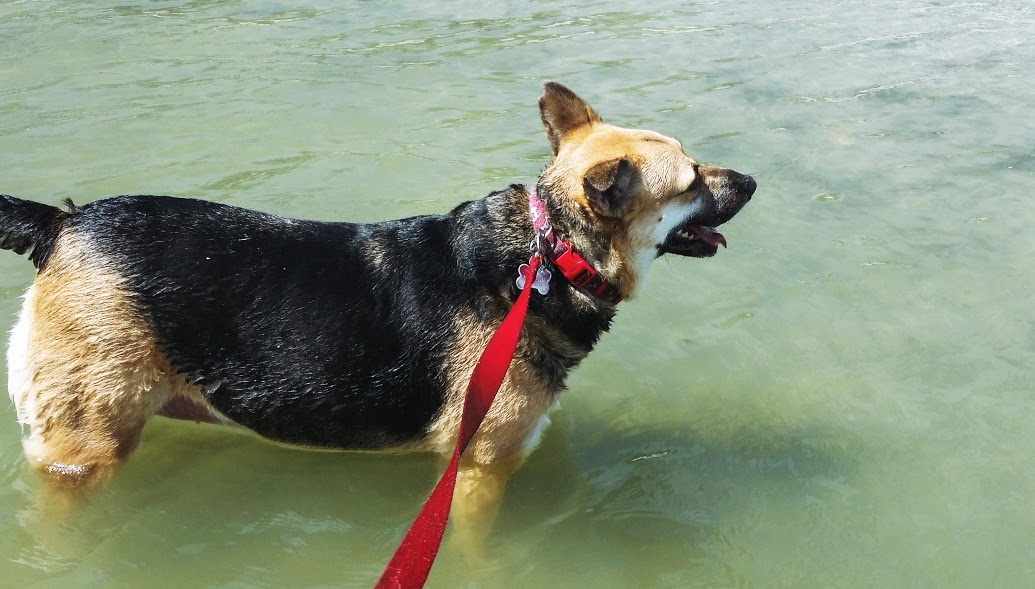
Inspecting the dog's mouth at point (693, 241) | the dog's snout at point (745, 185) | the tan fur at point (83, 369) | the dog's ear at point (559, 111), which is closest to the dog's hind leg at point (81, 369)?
the tan fur at point (83, 369)

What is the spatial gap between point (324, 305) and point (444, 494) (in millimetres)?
1692

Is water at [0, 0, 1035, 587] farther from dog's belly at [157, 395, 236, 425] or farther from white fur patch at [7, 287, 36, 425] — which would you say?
white fur patch at [7, 287, 36, 425]

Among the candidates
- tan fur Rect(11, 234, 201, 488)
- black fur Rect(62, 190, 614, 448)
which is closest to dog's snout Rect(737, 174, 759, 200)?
black fur Rect(62, 190, 614, 448)

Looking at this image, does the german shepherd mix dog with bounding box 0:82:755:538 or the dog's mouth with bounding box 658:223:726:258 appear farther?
the dog's mouth with bounding box 658:223:726:258

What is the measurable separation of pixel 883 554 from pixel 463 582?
2.16m

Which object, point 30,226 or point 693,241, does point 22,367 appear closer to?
point 30,226

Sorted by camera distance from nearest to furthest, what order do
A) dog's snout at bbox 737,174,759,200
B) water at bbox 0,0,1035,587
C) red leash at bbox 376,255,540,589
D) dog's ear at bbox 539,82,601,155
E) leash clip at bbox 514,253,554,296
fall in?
1. red leash at bbox 376,255,540,589
2. leash clip at bbox 514,253,554,296
3. water at bbox 0,0,1035,587
4. dog's snout at bbox 737,174,759,200
5. dog's ear at bbox 539,82,601,155

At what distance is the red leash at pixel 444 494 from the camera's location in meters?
3.01

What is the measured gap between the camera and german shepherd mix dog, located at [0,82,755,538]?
4.40 metres

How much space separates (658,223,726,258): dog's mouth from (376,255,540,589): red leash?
98 centimetres

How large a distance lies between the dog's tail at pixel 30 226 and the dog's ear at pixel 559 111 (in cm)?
250

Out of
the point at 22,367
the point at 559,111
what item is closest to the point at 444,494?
the point at 22,367

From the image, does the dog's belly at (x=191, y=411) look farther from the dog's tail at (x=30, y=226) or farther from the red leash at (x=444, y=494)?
the red leash at (x=444, y=494)

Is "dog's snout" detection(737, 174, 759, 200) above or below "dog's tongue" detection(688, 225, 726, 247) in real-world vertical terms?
above
